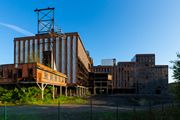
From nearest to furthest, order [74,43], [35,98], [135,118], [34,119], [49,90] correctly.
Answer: [34,119] → [135,118] → [35,98] → [49,90] → [74,43]

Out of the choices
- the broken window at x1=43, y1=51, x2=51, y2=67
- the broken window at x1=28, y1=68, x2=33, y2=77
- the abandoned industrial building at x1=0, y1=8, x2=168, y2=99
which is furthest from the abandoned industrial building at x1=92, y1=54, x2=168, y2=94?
the broken window at x1=28, y1=68, x2=33, y2=77

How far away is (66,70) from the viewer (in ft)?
201

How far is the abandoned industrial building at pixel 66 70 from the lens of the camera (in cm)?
3569

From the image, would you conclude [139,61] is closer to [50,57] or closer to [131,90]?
[131,90]

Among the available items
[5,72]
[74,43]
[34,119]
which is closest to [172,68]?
[34,119]

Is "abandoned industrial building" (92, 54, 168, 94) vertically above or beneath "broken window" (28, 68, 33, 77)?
beneath

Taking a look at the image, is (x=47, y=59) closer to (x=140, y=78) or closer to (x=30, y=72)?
(x=30, y=72)

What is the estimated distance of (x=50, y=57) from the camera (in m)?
50.1

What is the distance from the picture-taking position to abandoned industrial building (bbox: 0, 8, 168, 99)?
117ft

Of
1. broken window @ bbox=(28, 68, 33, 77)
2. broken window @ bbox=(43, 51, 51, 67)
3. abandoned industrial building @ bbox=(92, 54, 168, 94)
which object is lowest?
abandoned industrial building @ bbox=(92, 54, 168, 94)

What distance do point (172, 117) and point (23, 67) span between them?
75.9 feet

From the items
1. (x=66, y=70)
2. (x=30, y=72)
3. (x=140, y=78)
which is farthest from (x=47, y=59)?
(x=140, y=78)

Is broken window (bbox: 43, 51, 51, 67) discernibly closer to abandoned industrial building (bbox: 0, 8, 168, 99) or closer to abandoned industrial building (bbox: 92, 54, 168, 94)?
abandoned industrial building (bbox: 0, 8, 168, 99)

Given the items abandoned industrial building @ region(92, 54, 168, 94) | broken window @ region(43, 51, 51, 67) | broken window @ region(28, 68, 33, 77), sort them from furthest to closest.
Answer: abandoned industrial building @ region(92, 54, 168, 94), broken window @ region(43, 51, 51, 67), broken window @ region(28, 68, 33, 77)
